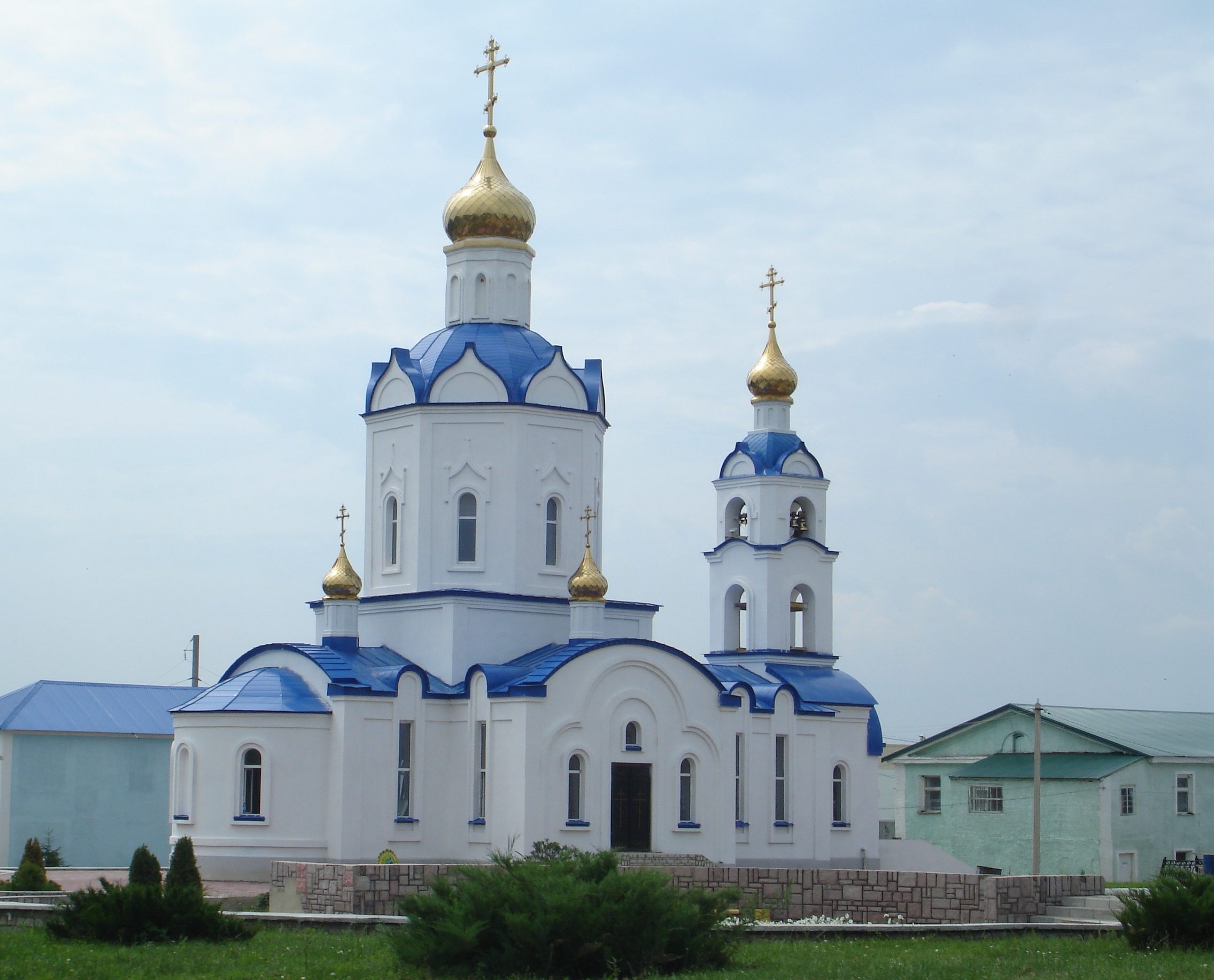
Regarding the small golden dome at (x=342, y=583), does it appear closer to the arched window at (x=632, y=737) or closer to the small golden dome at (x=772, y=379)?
the arched window at (x=632, y=737)

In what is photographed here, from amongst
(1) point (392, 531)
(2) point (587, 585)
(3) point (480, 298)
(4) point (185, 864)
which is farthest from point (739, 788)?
(4) point (185, 864)

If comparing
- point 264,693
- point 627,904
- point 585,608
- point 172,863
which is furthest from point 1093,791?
point 627,904

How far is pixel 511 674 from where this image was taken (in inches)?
977

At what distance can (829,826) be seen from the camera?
28750 mm

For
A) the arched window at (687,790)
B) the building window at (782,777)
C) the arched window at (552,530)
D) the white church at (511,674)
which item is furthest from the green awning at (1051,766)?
the arched window at (552,530)

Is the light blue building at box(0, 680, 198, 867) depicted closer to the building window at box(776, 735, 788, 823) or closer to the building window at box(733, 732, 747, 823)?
the building window at box(733, 732, 747, 823)

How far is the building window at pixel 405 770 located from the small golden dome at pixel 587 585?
125 inches

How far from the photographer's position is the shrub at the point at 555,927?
1230cm

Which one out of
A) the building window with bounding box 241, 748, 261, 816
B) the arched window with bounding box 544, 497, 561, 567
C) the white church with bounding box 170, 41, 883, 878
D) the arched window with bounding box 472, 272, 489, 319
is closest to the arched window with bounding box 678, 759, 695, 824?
the white church with bounding box 170, 41, 883, 878

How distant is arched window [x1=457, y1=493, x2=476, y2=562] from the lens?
2664 centimetres

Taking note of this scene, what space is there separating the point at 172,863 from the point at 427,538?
28.6 ft

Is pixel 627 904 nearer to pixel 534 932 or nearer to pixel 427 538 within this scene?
pixel 534 932

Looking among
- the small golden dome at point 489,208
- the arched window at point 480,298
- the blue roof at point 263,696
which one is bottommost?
the blue roof at point 263,696

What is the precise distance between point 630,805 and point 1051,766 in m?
12.9
